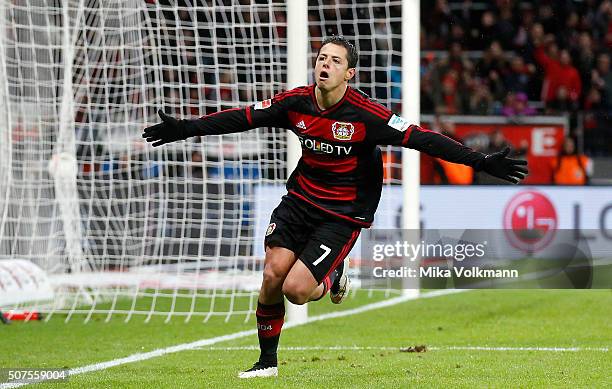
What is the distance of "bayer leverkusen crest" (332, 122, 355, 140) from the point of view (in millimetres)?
6965

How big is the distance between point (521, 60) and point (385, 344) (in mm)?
14104

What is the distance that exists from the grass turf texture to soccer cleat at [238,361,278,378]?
2.7 inches

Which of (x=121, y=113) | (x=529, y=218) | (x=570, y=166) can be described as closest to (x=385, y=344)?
(x=121, y=113)

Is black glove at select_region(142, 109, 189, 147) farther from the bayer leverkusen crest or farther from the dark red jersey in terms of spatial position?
the bayer leverkusen crest

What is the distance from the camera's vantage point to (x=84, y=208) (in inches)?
551

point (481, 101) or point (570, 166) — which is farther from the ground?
point (481, 101)

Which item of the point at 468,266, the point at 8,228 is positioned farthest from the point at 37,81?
the point at 468,266

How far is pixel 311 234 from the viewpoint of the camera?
7.22m

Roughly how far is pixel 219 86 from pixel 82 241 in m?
2.83

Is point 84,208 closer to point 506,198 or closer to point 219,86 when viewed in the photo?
point 219,86

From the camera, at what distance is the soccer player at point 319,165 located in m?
6.96

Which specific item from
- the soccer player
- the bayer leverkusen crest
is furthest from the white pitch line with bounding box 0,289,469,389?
the bayer leverkusen crest

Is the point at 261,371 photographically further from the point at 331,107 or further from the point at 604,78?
the point at 604,78

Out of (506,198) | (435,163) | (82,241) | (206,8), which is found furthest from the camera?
(435,163)
